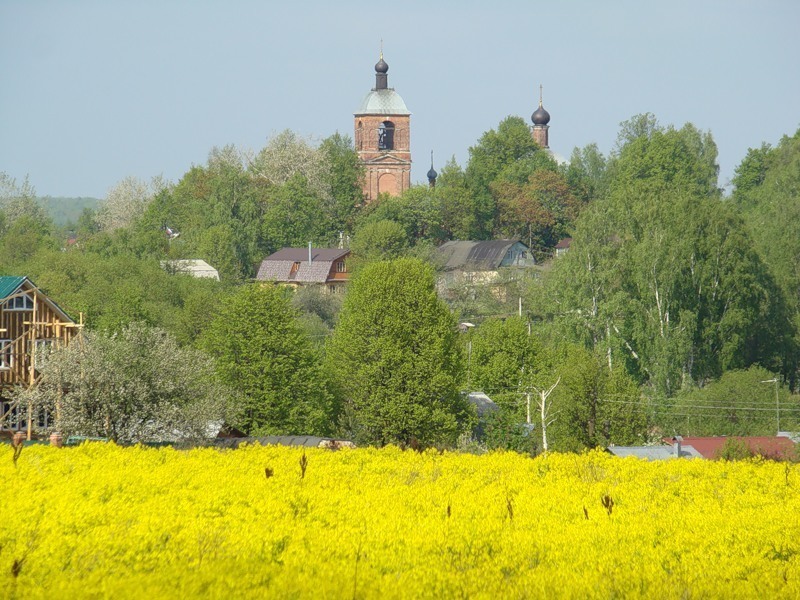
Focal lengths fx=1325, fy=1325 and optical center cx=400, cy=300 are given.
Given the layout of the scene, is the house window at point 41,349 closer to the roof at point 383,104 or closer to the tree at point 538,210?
the tree at point 538,210

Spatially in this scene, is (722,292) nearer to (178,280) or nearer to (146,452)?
(178,280)

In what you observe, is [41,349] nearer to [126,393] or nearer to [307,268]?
[126,393]

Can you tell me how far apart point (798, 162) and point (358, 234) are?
42642 millimetres

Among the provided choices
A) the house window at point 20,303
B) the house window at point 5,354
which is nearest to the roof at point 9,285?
the house window at point 20,303

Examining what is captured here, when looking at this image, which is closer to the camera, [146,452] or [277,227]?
[146,452]

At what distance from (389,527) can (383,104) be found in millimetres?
136665

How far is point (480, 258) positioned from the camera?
12456 cm

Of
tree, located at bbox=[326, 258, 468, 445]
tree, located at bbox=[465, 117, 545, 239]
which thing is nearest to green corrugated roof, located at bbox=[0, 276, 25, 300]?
tree, located at bbox=[326, 258, 468, 445]

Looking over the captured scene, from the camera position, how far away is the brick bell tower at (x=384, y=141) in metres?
150

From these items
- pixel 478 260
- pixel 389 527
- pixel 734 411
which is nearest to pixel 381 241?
pixel 478 260

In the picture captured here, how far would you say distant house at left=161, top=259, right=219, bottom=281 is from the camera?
10938 cm

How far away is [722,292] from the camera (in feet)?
238

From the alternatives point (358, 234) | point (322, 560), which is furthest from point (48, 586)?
point (358, 234)

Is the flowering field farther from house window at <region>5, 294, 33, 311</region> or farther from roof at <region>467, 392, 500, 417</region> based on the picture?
roof at <region>467, 392, 500, 417</region>
